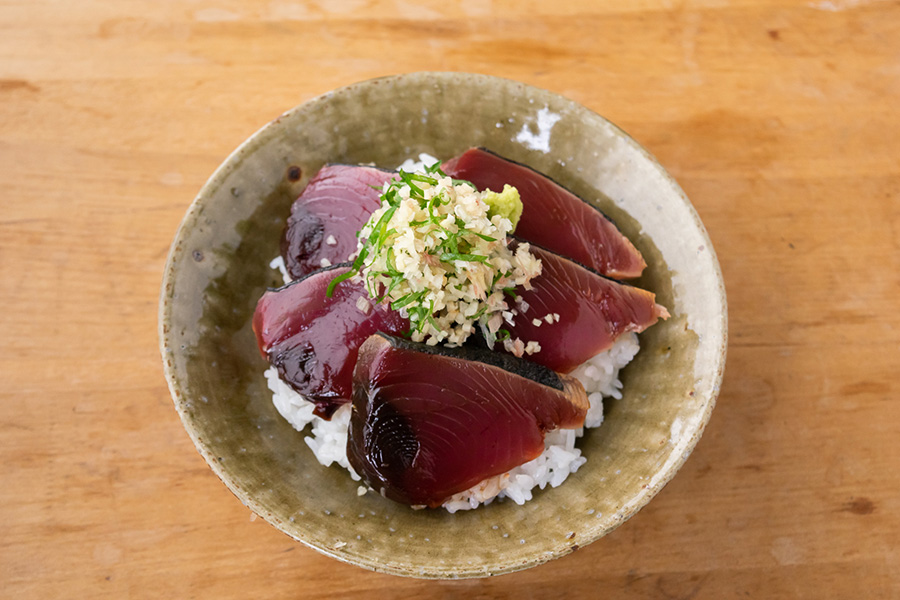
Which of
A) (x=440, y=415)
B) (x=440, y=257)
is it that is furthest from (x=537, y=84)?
(x=440, y=415)

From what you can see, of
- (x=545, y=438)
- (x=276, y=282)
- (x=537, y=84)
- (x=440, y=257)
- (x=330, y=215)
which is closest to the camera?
(x=440, y=257)

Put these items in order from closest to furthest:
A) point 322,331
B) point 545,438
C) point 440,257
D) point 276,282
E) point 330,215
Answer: point 440,257
point 322,331
point 545,438
point 330,215
point 276,282

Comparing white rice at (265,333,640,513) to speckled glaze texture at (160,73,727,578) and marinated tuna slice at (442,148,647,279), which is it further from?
marinated tuna slice at (442,148,647,279)

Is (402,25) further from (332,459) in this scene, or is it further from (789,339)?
(789,339)

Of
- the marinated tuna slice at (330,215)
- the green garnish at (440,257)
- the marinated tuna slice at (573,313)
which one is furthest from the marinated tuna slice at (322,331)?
the marinated tuna slice at (573,313)

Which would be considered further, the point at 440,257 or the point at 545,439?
the point at 545,439

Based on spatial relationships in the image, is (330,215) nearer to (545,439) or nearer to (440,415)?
(440,415)

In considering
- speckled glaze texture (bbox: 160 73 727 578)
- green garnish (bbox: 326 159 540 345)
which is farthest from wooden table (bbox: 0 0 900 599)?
green garnish (bbox: 326 159 540 345)
